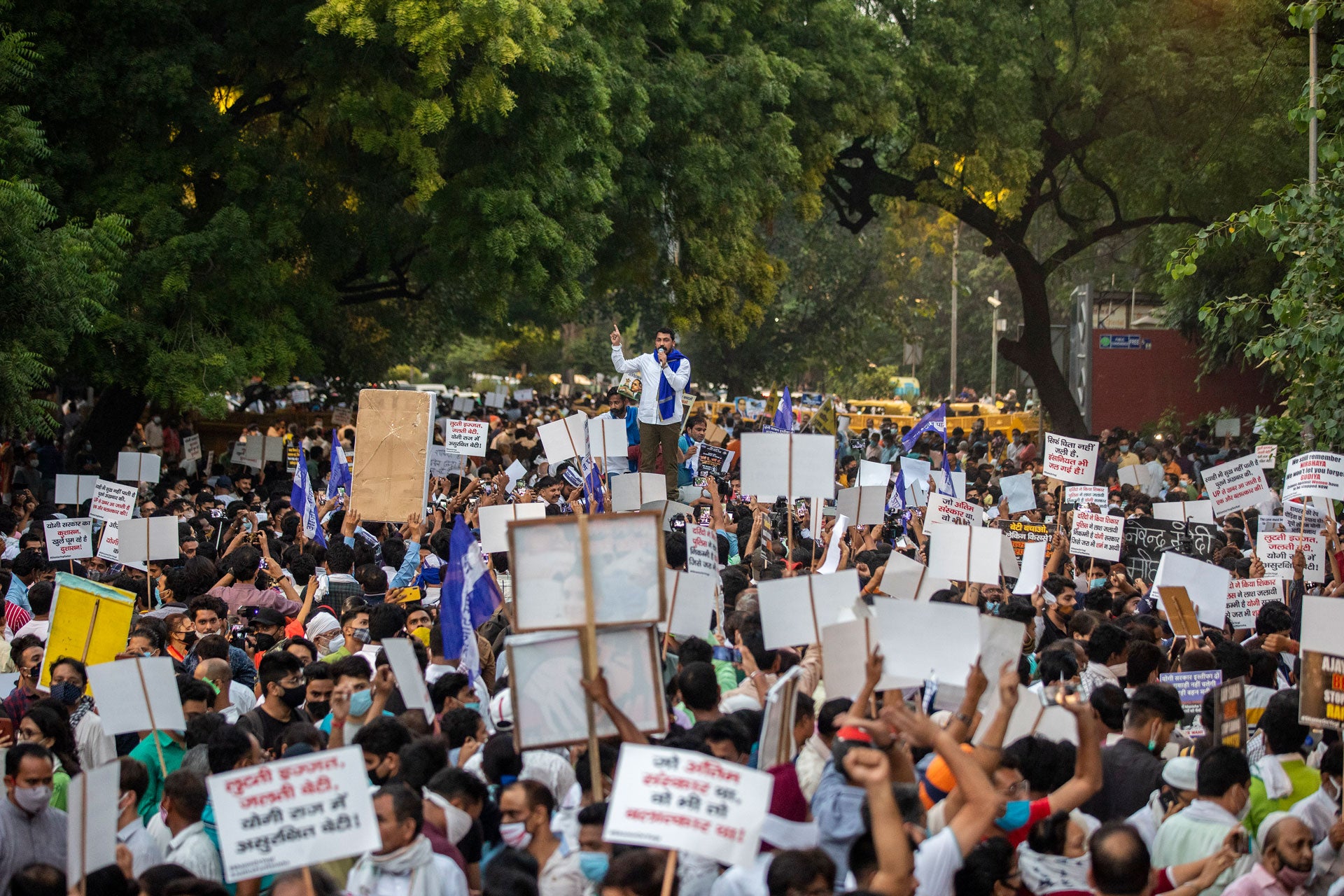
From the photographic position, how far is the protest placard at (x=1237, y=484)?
40.4 ft

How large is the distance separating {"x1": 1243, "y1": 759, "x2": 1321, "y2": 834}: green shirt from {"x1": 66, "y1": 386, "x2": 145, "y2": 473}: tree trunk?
687 inches

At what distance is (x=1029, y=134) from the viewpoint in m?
23.9

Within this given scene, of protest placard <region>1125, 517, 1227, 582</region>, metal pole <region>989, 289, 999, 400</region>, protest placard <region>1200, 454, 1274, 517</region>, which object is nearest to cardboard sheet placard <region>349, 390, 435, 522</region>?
protest placard <region>1125, 517, 1227, 582</region>

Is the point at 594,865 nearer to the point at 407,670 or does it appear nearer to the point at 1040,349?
the point at 407,670

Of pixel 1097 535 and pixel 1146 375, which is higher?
pixel 1146 375

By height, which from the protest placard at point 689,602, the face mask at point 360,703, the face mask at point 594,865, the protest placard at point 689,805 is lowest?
the face mask at point 594,865

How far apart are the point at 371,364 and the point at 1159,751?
2607 cm

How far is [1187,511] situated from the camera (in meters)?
12.3

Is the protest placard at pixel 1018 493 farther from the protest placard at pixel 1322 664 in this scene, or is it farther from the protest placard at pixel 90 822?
the protest placard at pixel 90 822

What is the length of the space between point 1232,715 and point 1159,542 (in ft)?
20.8

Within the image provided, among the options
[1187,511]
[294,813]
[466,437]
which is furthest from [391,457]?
[294,813]

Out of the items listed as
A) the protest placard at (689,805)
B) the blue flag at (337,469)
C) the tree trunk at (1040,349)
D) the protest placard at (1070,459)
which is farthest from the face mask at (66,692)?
the tree trunk at (1040,349)

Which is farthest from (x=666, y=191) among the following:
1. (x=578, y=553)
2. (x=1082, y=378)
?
(x=578, y=553)

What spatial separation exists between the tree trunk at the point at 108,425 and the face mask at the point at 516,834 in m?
16.7
